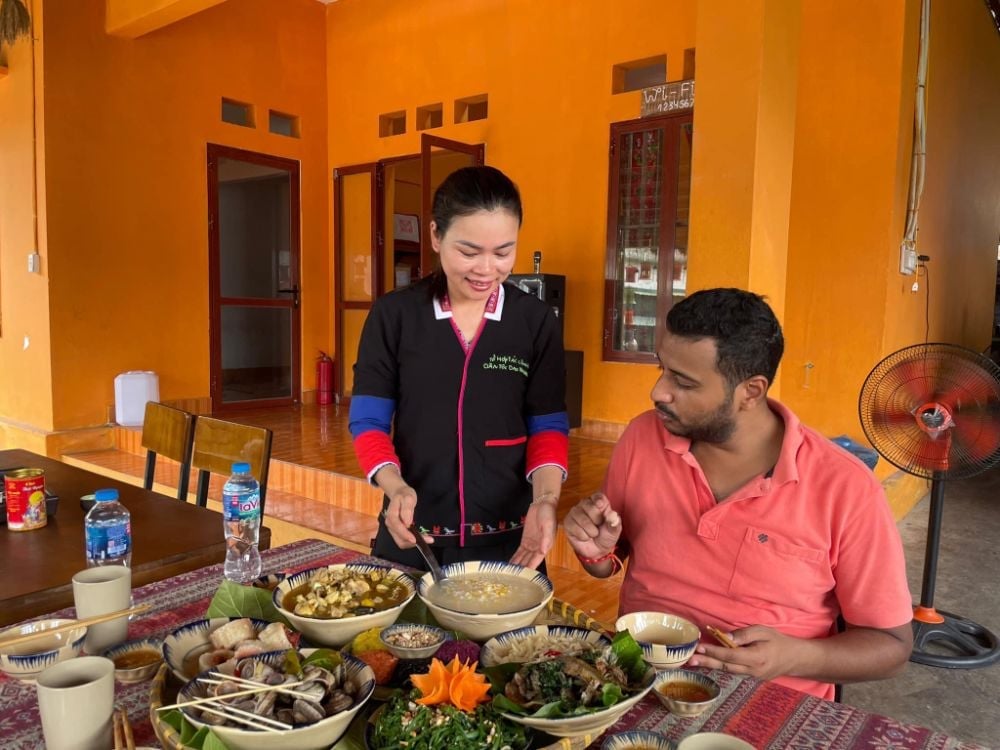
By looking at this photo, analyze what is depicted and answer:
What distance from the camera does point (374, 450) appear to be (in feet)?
5.17

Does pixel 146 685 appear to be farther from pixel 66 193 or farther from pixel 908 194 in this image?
pixel 66 193

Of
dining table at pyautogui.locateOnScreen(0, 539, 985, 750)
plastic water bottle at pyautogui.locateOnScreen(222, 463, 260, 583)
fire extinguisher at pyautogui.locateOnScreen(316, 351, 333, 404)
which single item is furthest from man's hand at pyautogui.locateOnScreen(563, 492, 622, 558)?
fire extinguisher at pyautogui.locateOnScreen(316, 351, 333, 404)

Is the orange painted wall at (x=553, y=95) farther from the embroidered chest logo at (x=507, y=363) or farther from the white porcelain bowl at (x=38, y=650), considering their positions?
the white porcelain bowl at (x=38, y=650)

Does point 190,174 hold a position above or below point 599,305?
above

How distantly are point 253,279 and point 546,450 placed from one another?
18.6ft

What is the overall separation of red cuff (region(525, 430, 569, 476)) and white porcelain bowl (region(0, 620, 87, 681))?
0.94 metres

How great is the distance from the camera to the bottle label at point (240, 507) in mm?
1547

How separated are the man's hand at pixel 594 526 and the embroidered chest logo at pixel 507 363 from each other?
0.41 m

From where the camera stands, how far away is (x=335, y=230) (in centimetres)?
710

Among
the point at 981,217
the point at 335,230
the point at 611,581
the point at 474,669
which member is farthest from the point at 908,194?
the point at 335,230

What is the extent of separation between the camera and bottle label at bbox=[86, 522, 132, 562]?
1425 mm

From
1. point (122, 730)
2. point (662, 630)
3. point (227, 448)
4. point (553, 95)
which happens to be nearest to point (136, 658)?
point (122, 730)

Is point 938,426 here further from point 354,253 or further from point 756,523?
point 354,253

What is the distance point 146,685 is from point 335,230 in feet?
21.2
